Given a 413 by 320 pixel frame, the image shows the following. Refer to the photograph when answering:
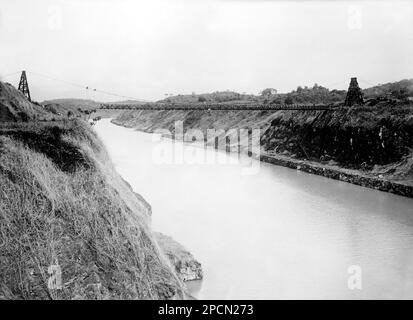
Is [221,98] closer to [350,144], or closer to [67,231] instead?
[350,144]

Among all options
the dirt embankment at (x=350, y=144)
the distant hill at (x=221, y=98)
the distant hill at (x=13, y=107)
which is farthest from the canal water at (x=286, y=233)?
the distant hill at (x=221, y=98)

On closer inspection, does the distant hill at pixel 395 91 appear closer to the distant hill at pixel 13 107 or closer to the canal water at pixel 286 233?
the canal water at pixel 286 233

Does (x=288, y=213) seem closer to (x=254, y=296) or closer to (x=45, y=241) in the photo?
(x=254, y=296)

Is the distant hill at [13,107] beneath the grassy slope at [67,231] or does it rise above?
above

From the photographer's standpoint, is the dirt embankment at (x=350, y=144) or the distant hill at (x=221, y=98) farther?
the distant hill at (x=221, y=98)

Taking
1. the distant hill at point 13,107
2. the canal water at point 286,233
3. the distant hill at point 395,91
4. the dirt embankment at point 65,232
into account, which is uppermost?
the distant hill at point 395,91

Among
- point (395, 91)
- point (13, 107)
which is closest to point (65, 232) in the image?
point (13, 107)

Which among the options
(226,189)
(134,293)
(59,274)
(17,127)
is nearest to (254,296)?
(134,293)

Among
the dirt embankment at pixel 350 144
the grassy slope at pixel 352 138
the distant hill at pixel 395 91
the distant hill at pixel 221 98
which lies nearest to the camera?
the dirt embankment at pixel 350 144

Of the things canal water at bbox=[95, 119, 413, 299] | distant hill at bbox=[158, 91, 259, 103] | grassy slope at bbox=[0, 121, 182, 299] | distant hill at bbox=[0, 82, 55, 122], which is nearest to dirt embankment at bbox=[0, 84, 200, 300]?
grassy slope at bbox=[0, 121, 182, 299]
